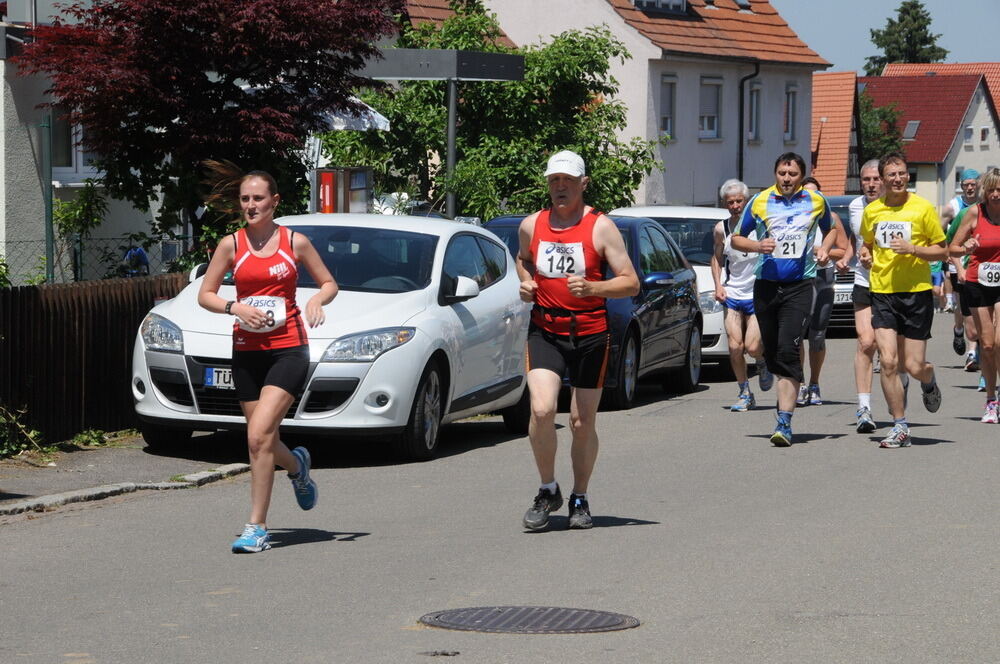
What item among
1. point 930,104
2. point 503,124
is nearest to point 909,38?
point 930,104

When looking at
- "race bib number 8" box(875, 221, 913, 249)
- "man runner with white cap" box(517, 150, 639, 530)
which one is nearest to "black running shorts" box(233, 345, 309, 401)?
"man runner with white cap" box(517, 150, 639, 530)

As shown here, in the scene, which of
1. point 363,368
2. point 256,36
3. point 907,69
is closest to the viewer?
point 363,368

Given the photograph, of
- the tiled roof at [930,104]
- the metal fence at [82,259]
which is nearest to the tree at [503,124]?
the metal fence at [82,259]

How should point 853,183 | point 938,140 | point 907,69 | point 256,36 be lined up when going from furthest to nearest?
1. point 907,69
2. point 938,140
3. point 853,183
4. point 256,36

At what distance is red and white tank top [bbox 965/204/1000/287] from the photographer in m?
13.7

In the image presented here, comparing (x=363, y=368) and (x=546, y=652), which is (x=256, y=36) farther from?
(x=546, y=652)

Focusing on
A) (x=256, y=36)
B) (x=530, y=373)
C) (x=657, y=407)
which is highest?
(x=256, y=36)

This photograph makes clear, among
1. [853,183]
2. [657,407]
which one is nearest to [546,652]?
[657,407]

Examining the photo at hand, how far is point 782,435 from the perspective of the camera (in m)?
12.4

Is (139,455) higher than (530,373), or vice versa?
(530,373)

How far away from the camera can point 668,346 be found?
1608 centimetres

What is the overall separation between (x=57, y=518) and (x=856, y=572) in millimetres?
4271

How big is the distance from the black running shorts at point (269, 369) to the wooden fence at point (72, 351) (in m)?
3.35

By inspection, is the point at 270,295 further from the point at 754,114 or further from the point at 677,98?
the point at 754,114
